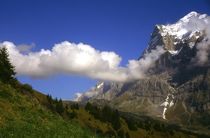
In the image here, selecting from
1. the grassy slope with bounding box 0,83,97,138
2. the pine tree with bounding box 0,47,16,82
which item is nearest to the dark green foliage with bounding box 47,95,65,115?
the pine tree with bounding box 0,47,16,82

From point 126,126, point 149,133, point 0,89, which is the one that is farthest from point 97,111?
point 0,89

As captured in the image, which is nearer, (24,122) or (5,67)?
(24,122)

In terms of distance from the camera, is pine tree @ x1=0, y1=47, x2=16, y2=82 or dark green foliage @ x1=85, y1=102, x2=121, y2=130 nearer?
pine tree @ x1=0, y1=47, x2=16, y2=82

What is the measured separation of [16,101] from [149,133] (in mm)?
145626

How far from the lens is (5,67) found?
8294 centimetres

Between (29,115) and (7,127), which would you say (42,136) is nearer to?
(7,127)

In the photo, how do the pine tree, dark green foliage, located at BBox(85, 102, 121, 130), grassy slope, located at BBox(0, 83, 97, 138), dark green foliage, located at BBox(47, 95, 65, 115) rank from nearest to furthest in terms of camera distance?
grassy slope, located at BBox(0, 83, 97, 138)
the pine tree
dark green foliage, located at BBox(47, 95, 65, 115)
dark green foliage, located at BBox(85, 102, 121, 130)

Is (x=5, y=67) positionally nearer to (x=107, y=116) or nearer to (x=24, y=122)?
(x=24, y=122)

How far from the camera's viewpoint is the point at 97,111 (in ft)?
531

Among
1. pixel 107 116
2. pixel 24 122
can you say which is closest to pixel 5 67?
pixel 24 122

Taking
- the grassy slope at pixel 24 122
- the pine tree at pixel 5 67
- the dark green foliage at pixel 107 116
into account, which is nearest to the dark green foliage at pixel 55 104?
the dark green foliage at pixel 107 116

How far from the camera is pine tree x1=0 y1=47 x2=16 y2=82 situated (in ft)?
265

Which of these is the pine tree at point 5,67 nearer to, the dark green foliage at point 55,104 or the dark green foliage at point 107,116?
the dark green foliage at point 55,104

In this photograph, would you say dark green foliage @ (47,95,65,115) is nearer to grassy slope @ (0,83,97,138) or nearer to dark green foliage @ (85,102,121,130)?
dark green foliage @ (85,102,121,130)
